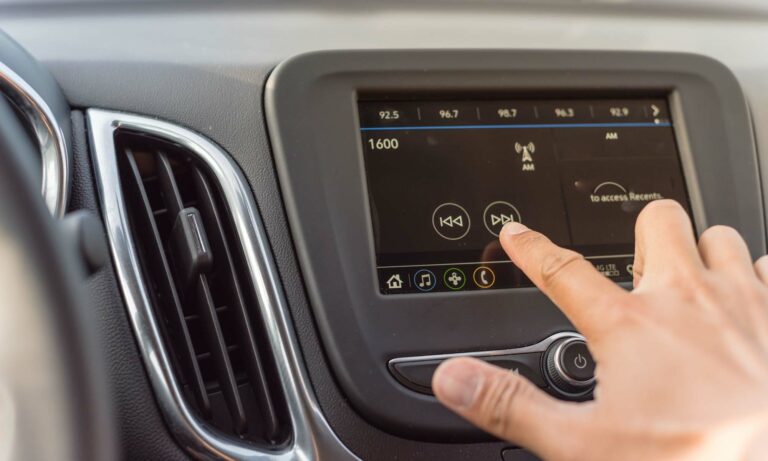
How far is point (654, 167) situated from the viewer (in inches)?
45.8

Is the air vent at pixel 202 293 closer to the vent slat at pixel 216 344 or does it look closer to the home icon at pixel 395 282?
the vent slat at pixel 216 344

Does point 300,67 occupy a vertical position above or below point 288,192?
above

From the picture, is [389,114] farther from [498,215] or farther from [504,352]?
[504,352]

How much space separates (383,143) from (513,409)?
1.61ft

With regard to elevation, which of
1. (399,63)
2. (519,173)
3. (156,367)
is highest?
(399,63)

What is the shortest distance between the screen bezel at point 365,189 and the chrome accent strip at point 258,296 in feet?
0.15

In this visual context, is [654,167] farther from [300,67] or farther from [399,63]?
[300,67]

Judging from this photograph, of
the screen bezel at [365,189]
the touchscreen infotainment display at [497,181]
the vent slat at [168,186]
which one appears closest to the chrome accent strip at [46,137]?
the vent slat at [168,186]

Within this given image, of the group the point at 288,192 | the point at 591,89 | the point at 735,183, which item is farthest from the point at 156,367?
the point at 735,183

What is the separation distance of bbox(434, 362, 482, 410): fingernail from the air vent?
0.32 meters

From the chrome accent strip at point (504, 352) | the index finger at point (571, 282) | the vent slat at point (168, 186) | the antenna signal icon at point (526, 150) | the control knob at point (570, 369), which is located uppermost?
the vent slat at point (168, 186)

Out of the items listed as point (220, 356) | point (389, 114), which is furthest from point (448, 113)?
point (220, 356)

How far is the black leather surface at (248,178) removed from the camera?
91 cm

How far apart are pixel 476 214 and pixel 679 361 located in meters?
0.42
